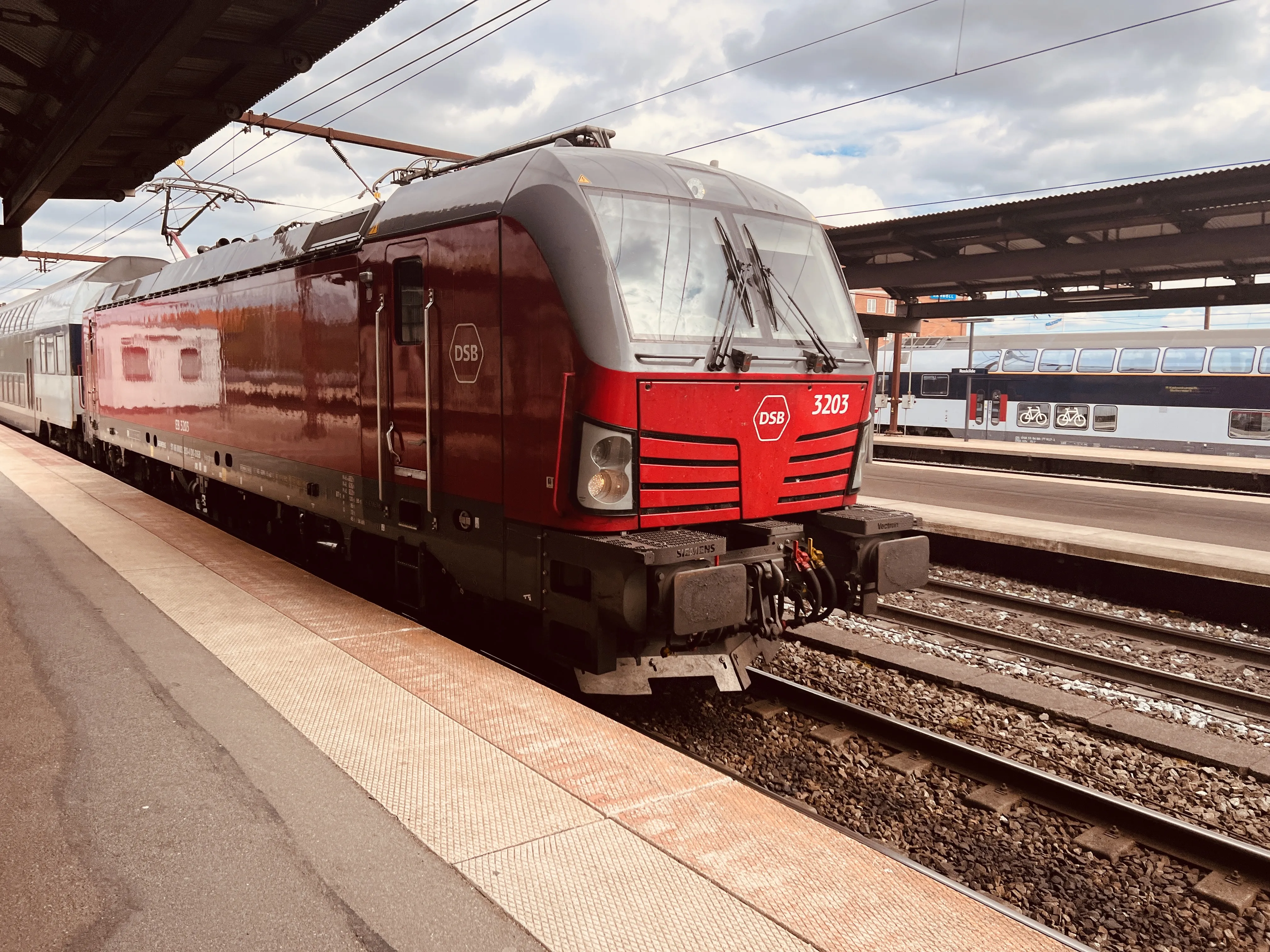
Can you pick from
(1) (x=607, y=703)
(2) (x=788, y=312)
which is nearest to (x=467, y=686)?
(1) (x=607, y=703)

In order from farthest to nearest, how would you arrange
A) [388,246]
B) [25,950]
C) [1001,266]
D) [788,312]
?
[1001,266] → [388,246] → [788,312] → [25,950]

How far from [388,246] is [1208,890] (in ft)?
20.1

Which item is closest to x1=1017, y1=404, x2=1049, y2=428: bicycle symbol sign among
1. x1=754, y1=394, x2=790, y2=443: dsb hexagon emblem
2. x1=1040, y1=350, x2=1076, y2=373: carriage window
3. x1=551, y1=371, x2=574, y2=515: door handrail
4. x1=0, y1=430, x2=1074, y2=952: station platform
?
x1=1040, y1=350, x2=1076, y2=373: carriage window

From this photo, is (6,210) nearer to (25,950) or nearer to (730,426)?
(730,426)

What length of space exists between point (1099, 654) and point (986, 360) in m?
23.8

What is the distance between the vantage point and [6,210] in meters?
12.9

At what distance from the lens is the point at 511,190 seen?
5.46 m

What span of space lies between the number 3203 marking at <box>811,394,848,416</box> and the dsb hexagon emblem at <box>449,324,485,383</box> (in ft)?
7.16

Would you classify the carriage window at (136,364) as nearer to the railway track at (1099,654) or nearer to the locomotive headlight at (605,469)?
the locomotive headlight at (605,469)

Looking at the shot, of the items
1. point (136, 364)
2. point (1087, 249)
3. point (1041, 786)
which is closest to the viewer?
point (1041, 786)

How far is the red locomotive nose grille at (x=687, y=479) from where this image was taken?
515 centimetres

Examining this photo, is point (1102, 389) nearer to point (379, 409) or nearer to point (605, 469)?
point (379, 409)

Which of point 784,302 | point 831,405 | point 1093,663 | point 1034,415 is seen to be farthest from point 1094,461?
point 784,302

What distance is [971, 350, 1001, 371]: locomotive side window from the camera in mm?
29891
